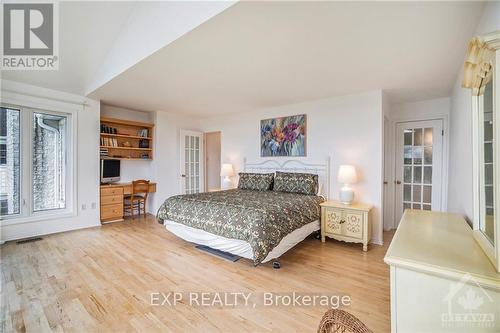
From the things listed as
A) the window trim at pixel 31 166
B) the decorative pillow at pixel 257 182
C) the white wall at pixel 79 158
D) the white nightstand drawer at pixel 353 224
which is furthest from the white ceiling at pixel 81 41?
the white nightstand drawer at pixel 353 224

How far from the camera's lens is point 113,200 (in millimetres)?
4566

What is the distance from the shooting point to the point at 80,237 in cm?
360

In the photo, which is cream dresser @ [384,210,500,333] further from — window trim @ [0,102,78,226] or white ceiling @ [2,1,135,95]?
window trim @ [0,102,78,226]

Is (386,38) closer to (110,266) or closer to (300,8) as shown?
(300,8)

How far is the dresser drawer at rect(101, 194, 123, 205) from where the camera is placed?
443 centimetres

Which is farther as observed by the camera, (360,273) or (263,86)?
(263,86)

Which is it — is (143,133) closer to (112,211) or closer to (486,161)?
(112,211)

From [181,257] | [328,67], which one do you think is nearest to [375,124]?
[328,67]

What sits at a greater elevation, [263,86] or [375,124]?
[263,86]

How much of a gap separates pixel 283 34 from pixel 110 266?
3079 millimetres

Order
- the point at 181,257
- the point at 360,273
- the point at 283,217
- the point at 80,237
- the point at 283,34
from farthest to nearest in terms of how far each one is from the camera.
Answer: the point at 80,237 → the point at 181,257 → the point at 283,217 → the point at 360,273 → the point at 283,34

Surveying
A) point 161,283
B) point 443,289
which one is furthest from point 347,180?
point 161,283

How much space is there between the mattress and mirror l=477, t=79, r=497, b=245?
173 cm

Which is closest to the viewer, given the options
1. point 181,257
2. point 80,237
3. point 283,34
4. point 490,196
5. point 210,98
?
point 490,196
